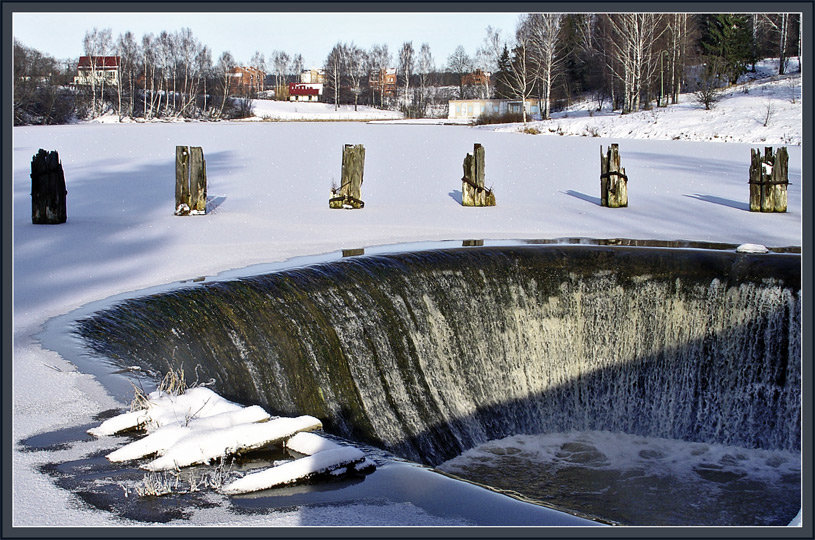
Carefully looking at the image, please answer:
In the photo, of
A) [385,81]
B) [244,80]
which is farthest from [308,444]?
[244,80]

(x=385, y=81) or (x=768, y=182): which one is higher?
(x=385, y=81)

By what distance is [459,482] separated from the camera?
432 cm

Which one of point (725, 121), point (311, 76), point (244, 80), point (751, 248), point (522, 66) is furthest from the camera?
point (311, 76)

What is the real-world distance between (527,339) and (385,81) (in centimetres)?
5858

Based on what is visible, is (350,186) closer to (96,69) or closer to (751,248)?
(751,248)

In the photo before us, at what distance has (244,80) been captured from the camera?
6969 centimetres

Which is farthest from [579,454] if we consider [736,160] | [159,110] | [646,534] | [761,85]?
[159,110]

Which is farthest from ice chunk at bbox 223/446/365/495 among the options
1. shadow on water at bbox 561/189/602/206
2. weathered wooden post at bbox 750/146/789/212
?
shadow on water at bbox 561/189/602/206

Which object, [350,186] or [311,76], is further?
[311,76]

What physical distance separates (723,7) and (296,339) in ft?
13.9

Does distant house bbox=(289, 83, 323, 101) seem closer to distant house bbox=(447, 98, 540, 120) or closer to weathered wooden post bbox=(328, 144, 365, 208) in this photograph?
distant house bbox=(447, 98, 540, 120)

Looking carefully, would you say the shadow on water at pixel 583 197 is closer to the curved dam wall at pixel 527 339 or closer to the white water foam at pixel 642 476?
the curved dam wall at pixel 527 339

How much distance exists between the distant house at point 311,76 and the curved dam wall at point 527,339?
74653 millimetres

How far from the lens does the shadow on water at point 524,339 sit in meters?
7.16
